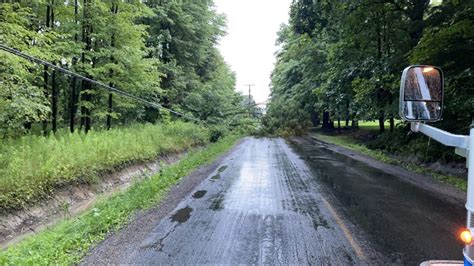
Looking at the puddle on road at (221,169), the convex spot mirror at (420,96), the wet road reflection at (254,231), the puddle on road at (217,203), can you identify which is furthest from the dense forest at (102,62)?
the convex spot mirror at (420,96)

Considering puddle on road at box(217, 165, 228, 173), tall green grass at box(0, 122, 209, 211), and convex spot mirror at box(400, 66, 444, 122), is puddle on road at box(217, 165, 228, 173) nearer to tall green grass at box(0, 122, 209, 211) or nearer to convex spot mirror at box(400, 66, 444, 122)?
tall green grass at box(0, 122, 209, 211)

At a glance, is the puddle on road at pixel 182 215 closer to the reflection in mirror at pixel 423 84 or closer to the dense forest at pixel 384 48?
the reflection in mirror at pixel 423 84

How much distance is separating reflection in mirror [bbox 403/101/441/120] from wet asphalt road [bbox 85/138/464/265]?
2.77m

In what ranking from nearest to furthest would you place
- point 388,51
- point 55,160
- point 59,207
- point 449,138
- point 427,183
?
1. point 449,138
2. point 59,207
3. point 55,160
4. point 427,183
5. point 388,51

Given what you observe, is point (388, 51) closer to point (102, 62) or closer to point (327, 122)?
point (102, 62)


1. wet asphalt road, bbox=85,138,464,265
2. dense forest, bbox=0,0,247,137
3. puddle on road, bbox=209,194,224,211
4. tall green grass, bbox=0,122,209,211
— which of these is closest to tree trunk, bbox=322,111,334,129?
dense forest, bbox=0,0,247,137

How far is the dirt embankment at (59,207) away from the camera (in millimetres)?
6734

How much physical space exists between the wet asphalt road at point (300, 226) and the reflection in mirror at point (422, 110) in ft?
9.08

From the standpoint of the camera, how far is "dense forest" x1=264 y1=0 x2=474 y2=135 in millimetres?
11742

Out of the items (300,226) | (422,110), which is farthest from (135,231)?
(422,110)

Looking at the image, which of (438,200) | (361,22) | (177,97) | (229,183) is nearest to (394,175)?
(438,200)

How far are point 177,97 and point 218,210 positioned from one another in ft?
65.5

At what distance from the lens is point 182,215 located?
22.9 ft

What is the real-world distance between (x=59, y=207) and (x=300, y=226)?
541 centimetres
